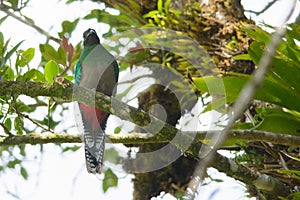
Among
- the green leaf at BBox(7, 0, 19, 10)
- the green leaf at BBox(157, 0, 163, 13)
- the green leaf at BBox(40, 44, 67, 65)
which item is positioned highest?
the green leaf at BBox(157, 0, 163, 13)

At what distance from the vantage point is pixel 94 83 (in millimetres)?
2689

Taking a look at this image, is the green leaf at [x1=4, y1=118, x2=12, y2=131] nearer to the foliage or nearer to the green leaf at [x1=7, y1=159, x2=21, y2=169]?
the foliage

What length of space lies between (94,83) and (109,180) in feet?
2.27

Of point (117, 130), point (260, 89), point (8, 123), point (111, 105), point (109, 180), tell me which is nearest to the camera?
point (111, 105)

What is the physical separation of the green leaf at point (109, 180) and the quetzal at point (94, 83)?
60 cm

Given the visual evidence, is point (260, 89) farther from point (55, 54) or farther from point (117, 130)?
point (117, 130)

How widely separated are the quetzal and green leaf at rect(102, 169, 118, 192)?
0.60 m

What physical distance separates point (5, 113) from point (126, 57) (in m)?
1.01

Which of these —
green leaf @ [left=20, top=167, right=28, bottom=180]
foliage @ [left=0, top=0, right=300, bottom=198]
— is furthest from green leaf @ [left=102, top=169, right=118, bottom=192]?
green leaf @ [left=20, top=167, right=28, bottom=180]

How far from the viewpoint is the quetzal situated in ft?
7.21

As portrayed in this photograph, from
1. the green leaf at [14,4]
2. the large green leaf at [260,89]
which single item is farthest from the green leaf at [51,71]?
the green leaf at [14,4]

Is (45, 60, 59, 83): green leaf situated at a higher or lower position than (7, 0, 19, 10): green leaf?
lower

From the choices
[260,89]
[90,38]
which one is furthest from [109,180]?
[260,89]

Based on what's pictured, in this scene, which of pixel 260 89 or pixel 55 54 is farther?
pixel 55 54
